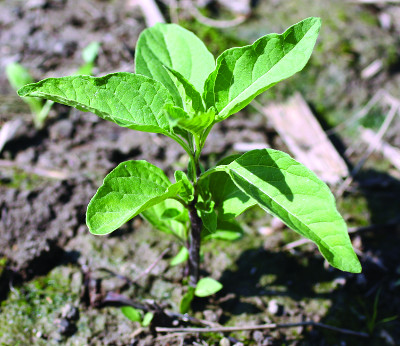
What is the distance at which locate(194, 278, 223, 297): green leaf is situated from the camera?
2.40 meters

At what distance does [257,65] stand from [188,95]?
13.4 inches

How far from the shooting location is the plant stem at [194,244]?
2153mm

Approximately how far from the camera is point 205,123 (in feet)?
5.58

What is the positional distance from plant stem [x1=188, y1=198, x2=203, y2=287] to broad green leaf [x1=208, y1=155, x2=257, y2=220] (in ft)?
0.42

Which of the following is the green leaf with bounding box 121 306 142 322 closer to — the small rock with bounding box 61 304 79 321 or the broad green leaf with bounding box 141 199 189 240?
the small rock with bounding box 61 304 79 321

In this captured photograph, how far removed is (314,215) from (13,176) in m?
2.51

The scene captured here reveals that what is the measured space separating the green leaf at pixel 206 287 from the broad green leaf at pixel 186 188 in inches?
25.5

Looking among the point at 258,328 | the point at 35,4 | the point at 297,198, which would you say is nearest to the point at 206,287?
the point at 258,328

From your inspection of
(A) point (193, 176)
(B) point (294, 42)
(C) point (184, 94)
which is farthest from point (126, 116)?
(B) point (294, 42)

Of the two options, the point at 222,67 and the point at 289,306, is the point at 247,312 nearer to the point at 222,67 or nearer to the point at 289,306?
the point at 289,306

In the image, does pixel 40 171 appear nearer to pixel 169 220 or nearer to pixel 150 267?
pixel 150 267

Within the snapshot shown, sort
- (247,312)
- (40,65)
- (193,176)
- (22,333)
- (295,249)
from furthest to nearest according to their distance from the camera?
1. (40,65)
2. (295,249)
3. (247,312)
4. (22,333)
5. (193,176)

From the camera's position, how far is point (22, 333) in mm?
2408

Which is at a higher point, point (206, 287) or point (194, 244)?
point (194, 244)
